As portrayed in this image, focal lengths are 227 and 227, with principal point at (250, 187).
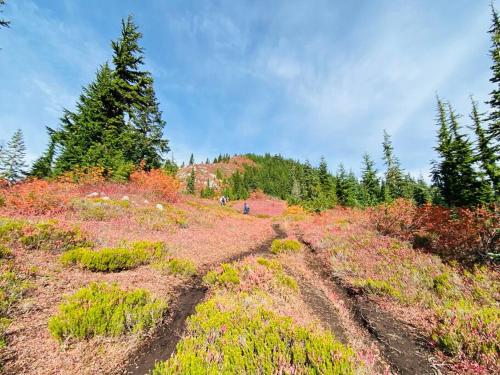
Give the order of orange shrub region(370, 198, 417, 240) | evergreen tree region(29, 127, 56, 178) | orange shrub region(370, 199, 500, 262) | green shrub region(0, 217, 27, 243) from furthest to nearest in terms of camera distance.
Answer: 1. evergreen tree region(29, 127, 56, 178)
2. orange shrub region(370, 198, 417, 240)
3. orange shrub region(370, 199, 500, 262)
4. green shrub region(0, 217, 27, 243)

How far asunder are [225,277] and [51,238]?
18.7 feet

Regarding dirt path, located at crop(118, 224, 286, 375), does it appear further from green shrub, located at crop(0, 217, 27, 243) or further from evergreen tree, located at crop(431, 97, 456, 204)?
evergreen tree, located at crop(431, 97, 456, 204)

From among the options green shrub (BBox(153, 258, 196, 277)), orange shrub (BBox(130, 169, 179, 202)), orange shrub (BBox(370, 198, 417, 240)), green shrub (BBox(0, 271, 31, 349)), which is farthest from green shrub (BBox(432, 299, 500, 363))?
orange shrub (BBox(130, 169, 179, 202))

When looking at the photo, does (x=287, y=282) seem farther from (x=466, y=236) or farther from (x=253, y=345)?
(x=466, y=236)

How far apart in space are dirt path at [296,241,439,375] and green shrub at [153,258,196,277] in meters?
5.04

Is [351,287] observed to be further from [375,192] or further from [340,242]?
[375,192]

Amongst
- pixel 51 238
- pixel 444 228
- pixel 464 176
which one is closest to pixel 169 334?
pixel 51 238

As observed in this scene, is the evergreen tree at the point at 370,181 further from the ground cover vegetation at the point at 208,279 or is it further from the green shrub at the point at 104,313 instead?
the green shrub at the point at 104,313

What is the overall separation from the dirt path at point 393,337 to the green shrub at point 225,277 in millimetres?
3365

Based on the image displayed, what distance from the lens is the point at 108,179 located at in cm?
1880

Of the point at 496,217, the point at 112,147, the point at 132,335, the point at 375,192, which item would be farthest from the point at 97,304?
the point at 375,192

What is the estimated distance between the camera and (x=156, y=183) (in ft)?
66.8

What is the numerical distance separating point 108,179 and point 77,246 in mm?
12889

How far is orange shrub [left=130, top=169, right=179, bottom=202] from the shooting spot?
1995 cm
